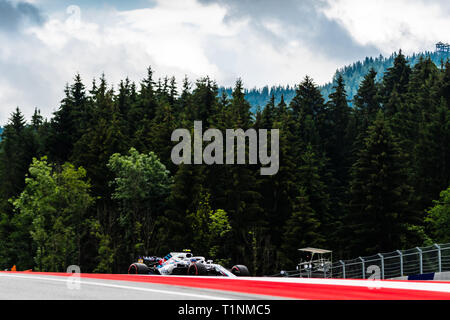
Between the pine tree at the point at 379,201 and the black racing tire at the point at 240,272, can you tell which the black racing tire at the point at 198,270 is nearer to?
the black racing tire at the point at 240,272

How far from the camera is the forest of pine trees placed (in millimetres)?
56906

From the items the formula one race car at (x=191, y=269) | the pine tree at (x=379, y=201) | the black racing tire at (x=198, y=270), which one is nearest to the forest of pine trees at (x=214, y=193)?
the pine tree at (x=379, y=201)

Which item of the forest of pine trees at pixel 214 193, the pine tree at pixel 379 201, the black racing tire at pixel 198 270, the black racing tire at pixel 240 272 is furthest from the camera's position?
the forest of pine trees at pixel 214 193

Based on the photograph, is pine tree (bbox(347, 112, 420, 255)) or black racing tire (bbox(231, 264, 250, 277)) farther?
pine tree (bbox(347, 112, 420, 255))

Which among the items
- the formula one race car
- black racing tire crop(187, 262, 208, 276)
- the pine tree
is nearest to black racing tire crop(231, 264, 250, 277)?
the formula one race car

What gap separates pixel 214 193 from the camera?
2901 inches

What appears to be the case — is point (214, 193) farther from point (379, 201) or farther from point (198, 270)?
point (198, 270)

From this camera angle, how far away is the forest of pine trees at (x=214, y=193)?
56906mm

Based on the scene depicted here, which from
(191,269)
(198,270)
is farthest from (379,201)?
(198,270)

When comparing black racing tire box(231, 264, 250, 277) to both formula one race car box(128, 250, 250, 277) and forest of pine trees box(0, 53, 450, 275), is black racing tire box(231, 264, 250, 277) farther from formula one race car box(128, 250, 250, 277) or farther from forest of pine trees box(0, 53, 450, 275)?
forest of pine trees box(0, 53, 450, 275)

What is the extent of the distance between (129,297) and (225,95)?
91.8m

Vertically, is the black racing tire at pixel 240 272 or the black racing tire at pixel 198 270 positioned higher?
the black racing tire at pixel 198 270

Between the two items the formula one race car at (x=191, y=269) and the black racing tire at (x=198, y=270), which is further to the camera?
the formula one race car at (x=191, y=269)
